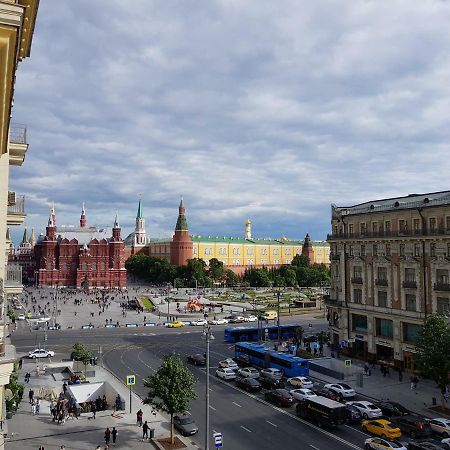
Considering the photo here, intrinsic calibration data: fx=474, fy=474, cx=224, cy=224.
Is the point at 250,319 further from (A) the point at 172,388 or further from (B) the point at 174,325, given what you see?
(A) the point at 172,388

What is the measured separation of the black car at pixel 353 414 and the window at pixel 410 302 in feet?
54.2

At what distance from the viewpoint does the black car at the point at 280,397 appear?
3581 cm

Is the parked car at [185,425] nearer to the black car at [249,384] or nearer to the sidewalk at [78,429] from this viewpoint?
the sidewalk at [78,429]

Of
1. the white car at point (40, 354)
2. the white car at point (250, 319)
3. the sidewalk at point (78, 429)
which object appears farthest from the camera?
the white car at point (250, 319)

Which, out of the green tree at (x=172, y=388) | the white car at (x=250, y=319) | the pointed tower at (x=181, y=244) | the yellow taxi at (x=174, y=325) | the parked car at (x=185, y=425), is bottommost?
the parked car at (x=185, y=425)

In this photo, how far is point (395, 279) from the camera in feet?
160

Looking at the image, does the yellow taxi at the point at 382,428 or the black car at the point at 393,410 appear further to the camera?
the black car at the point at 393,410

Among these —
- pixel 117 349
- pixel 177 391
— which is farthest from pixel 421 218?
pixel 117 349

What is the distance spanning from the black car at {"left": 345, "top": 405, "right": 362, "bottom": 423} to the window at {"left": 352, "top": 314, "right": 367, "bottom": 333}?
68.3ft

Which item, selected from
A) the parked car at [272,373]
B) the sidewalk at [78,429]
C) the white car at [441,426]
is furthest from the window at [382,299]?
the sidewalk at [78,429]

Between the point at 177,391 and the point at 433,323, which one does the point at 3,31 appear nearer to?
the point at 177,391

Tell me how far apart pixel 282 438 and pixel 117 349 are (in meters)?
34.3

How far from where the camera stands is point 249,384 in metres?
40.3

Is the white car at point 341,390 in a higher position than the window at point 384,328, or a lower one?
lower
